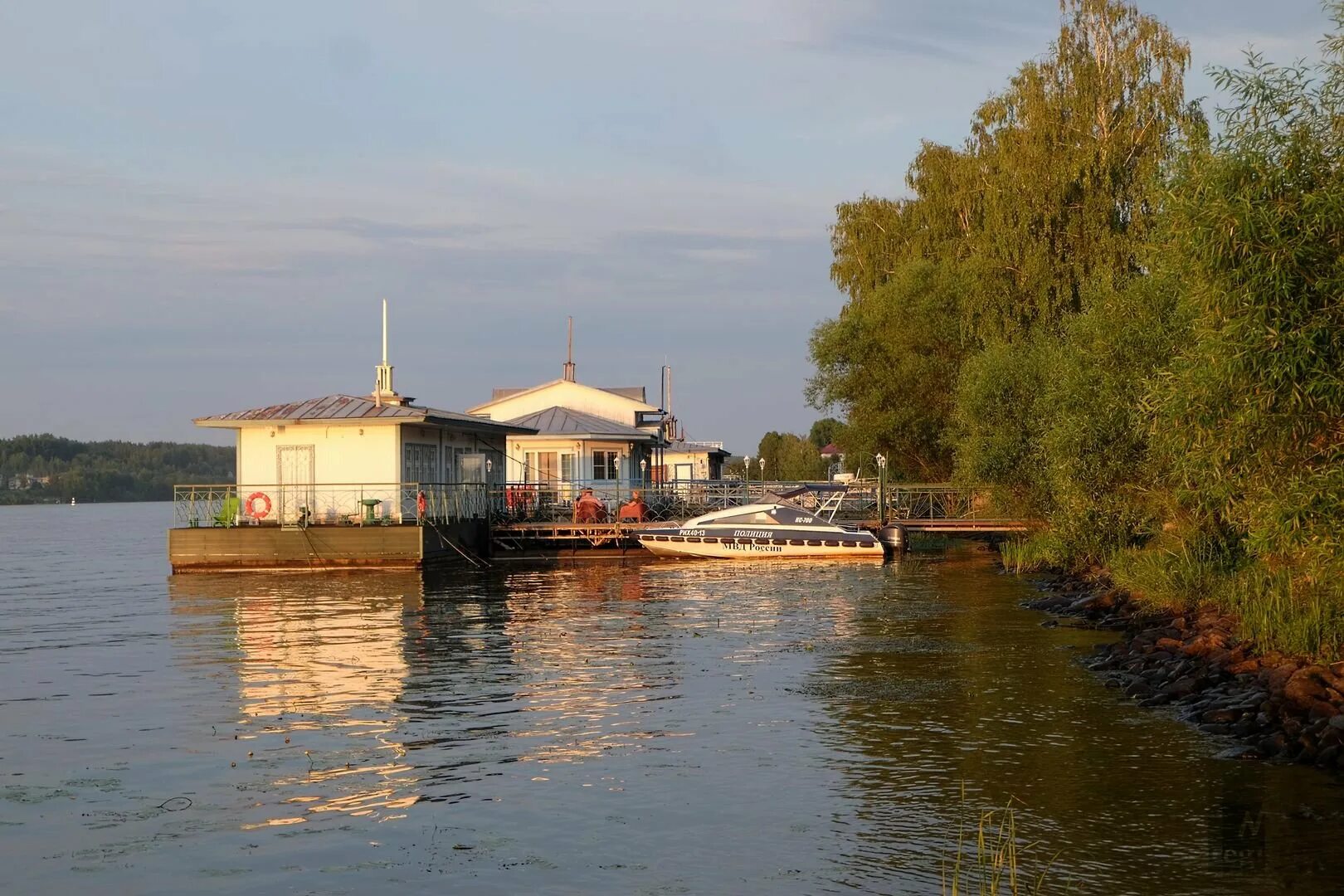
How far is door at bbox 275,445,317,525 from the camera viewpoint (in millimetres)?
41000

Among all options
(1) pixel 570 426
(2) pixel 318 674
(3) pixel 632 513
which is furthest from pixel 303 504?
(2) pixel 318 674

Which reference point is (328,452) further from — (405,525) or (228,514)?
(405,525)

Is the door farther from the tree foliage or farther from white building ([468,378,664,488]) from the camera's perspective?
the tree foliage

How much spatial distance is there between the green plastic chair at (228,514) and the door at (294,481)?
1.21m

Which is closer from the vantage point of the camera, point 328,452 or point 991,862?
point 991,862

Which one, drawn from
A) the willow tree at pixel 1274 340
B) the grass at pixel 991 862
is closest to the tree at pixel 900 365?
the willow tree at pixel 1274 340

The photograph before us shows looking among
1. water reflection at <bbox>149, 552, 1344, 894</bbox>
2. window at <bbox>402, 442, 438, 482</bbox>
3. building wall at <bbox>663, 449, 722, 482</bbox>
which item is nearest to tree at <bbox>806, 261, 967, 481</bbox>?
Result: window at <bbox>402, 442, 438, 482</bbox>

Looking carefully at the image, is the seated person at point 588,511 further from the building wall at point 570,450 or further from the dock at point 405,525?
the building wall at point 570,450

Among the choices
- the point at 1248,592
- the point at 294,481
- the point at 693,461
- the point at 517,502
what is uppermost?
the point at 693,461

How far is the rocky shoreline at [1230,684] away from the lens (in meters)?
14.8

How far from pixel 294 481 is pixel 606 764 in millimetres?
28294

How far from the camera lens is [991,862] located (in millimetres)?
11391

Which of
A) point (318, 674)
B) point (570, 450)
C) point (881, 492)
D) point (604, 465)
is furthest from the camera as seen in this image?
point (604, 465)

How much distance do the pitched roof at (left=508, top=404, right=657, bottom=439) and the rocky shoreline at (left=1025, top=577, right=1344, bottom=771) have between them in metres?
33.1
